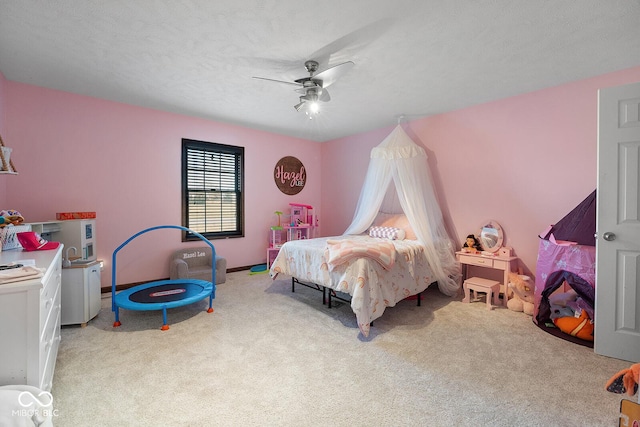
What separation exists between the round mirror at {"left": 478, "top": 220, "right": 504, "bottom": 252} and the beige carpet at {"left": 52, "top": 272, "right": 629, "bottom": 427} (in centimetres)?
91

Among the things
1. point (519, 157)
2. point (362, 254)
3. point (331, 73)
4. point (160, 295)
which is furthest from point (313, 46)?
point (160, 295)

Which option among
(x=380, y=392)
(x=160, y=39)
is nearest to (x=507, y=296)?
(x=380, y=392)

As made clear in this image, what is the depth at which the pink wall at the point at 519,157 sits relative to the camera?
3.24 meters

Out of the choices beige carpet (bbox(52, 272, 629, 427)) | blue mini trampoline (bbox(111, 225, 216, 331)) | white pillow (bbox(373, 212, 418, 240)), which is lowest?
beige carpet (bbox(52, 272, 629, 427))

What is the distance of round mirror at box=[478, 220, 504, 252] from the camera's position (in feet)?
12.5

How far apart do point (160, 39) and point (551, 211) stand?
4.73 m

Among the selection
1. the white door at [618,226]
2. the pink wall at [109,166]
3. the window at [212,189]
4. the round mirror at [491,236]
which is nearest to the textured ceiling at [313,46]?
the pink wall at [109,166]

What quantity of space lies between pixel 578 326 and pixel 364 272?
215 cm

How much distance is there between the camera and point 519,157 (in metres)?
3.70

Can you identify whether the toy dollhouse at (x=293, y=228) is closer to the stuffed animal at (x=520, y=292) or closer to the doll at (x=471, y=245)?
the doll at (x=471, y=245)

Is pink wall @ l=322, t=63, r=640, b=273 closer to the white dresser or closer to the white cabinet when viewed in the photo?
the white dresser

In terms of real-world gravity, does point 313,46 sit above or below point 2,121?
above

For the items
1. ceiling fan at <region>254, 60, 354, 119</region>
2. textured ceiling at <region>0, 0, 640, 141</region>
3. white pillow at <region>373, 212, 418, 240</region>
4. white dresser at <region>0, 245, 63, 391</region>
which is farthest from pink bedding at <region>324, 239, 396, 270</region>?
white dresser at <region>0, 245, 63, 391</region>

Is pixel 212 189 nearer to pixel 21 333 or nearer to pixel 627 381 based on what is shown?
pixel 21 333
